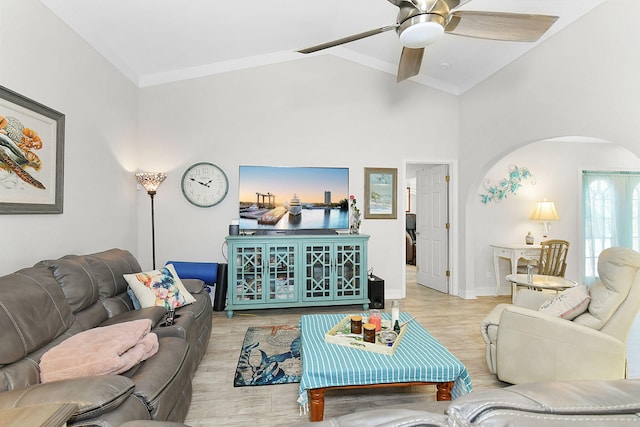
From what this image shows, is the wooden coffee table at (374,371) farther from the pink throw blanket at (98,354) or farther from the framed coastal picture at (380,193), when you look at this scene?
the framed coastal picture at (380,193)

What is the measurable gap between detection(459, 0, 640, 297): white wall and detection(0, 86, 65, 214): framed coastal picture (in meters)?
4.44

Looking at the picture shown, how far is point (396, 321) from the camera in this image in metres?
2.31

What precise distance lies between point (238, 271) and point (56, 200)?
189cm

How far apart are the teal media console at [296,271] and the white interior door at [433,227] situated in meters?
1.63

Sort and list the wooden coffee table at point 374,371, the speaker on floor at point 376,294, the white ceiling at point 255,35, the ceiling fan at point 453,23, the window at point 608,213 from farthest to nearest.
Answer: the window at point 608,213, the speaker on floor at point 376,294, the white ceiling at point 255,35, the ceiling fan at point 453,23, the wooden coffee table at point 374,371

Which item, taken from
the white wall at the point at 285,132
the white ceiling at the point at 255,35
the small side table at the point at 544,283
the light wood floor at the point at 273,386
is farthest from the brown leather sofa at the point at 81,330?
the small side table at the point at 544,283

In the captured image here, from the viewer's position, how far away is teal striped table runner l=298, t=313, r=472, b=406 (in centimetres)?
177

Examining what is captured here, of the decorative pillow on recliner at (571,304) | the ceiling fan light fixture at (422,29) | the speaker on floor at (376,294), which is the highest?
the ceiling fan light fixture at (422,29)

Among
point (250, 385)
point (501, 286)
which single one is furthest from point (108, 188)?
point (501, 286)

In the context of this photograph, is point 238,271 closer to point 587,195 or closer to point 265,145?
point 265,145

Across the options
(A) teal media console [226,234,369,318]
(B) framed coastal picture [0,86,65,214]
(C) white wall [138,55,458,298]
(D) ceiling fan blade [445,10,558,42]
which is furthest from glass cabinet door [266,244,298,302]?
(D) ceiling fan blade [445,10,558,42]

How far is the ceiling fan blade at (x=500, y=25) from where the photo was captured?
2.03m

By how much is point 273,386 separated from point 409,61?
2820 mm

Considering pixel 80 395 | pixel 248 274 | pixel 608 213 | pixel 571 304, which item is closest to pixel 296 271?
pixel 248 274
